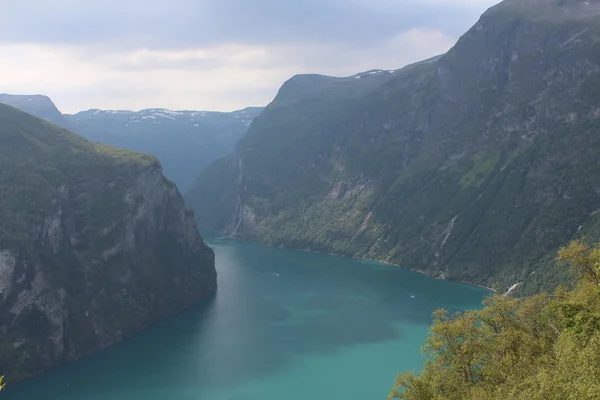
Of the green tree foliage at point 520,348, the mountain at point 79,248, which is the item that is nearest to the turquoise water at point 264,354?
the mountain at point 79,248

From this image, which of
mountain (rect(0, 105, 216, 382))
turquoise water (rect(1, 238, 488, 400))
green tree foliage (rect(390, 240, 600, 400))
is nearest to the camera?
green tree foliage (rect(390, 240, 600, 400))

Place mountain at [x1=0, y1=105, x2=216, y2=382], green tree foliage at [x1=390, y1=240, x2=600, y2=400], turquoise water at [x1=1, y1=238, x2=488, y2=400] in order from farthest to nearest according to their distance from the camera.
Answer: mountain at [x1=0, y1=105, x2=216, y2=382], turquoise water at [x1=1, y1=238, x2=488, y2=400], green tree foliage at [x1=390, y1=240, x2=600, y2=400]

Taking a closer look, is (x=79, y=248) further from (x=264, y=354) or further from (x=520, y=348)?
(x=520, y=348)

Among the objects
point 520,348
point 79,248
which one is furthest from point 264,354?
point 520,348

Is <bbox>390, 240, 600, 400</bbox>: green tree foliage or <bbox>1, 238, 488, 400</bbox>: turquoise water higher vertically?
<bbox>390, 240, 600, 400</bbox>: green tree foliage

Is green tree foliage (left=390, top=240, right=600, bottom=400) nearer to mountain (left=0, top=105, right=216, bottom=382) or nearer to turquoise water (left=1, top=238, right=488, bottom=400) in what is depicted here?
turquoise water (left=1, top=238, right=488, bottom=400)

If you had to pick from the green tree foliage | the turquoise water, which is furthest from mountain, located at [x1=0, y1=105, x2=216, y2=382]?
→ the green tree foliage
